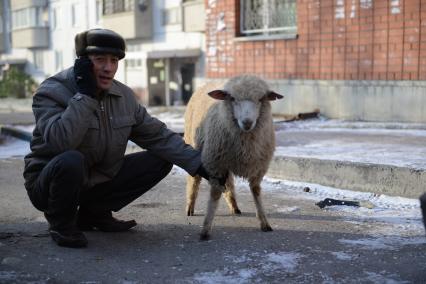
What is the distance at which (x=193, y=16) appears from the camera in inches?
795

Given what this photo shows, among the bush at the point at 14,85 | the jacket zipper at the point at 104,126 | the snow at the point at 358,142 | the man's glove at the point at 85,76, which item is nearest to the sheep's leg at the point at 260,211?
the jacket zipper at the point at 104,126

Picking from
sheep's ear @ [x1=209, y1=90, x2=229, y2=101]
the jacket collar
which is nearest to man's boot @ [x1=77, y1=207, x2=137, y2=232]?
the jacket collar

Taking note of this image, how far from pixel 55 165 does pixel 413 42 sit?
316 inches

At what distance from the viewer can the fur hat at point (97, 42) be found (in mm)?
3943

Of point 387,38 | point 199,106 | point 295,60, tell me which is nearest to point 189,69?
point 295,60

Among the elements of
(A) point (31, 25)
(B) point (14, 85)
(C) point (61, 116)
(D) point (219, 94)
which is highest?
(A) point (31, 25)

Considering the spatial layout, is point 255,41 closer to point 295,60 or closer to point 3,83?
point 295,60

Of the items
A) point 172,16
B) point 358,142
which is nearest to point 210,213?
point 358,142

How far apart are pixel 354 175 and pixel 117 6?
21.0 m

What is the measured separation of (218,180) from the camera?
4.43 meters

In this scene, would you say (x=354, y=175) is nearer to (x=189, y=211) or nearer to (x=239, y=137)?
(x=189, y=211)

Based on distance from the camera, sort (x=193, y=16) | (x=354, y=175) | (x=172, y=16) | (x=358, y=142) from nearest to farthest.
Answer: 1. (x=354, y=175)
2. (x=358, y=142)
3. (x=193, y=16)
4. (x=172, y=16)

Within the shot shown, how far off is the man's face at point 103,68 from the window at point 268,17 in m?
9.10

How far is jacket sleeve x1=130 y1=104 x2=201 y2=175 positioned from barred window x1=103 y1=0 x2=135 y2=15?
19977mm
